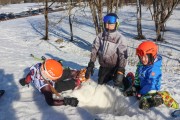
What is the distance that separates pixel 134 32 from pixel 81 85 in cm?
1878

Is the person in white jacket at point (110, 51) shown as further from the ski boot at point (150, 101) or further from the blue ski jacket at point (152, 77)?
the ski boot at point (150, 101)

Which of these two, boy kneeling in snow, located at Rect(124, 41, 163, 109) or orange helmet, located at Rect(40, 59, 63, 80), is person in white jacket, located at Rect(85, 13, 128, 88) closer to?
boy kneeling in snow, located at Rect(124, 41, 163, 109)

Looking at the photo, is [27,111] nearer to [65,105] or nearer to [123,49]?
[65,105]

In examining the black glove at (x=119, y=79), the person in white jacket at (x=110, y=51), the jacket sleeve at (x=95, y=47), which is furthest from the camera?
the jacket sleeve at (x=95, y=47)

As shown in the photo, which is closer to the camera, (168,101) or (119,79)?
(168,101)

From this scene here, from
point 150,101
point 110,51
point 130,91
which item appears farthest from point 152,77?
point 110,51

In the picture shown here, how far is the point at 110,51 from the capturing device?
22.7ft

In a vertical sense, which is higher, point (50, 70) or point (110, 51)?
point (110, 51)

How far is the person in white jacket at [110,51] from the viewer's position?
658cm

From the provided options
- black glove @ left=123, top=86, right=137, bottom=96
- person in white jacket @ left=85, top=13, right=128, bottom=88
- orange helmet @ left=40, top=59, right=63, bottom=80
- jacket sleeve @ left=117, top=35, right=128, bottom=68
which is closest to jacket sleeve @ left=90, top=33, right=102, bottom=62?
person in white jacket @ left=85, top=13, right=128, bottom=88

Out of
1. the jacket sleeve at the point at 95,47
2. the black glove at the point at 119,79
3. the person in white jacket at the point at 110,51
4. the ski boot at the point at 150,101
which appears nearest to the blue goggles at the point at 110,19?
the person in white jacket at the point at 110,51

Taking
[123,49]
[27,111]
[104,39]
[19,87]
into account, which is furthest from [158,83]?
[19,87]

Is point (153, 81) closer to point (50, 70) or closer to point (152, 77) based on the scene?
point (152, 77)

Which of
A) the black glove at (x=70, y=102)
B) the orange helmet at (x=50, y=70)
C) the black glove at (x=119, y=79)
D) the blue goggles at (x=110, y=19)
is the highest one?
the blue goggles at (x=110, y=19)
